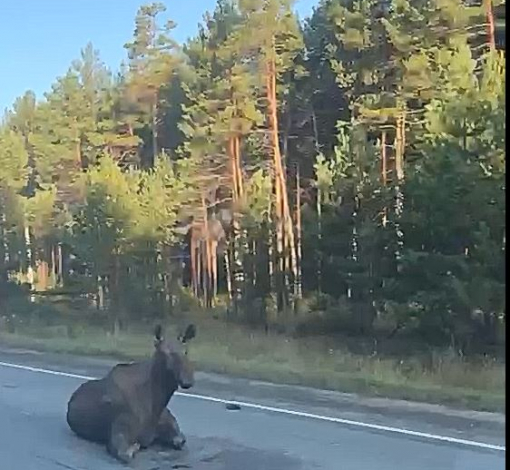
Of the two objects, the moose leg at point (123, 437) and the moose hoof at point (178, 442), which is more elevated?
the moose leg at point (123, 437)

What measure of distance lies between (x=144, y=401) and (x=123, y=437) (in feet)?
1.02

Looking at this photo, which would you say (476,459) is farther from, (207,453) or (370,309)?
(370,309)

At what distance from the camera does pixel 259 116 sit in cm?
2905

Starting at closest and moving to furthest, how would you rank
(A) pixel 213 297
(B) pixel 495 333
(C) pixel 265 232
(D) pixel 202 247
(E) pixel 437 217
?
(B) pixel 495 333, (E) pixel 437 217, (C) pixel 265 232, (A) pixel 213 297, (D) pixel 202 247

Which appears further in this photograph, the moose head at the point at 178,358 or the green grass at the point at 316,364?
the green grass at the point at 316,364

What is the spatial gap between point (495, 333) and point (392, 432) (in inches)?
329

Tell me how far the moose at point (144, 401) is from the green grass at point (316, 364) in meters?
4.18

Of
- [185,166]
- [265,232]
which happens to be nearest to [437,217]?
[265,232]

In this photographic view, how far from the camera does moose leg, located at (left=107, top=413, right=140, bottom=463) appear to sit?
7332 mm

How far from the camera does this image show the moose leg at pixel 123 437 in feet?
24.1

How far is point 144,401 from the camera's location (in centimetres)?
747

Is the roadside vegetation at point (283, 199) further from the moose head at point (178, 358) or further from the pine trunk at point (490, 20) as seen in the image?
the moose head at point (178, 358)

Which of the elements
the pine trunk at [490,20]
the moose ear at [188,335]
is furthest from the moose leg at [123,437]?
the pine trunk at [490,20]

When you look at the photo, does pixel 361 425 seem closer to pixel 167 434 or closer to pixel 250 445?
pixel 250 445
